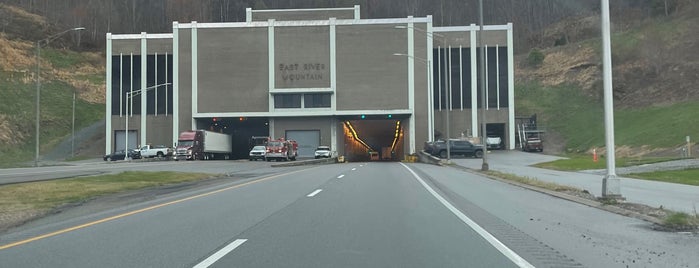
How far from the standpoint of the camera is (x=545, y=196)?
56.4 feet

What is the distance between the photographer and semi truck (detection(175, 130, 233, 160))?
58.0 meters

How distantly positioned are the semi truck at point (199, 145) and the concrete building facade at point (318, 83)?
6.32m

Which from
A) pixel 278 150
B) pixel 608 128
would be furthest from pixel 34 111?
pixel 608 128

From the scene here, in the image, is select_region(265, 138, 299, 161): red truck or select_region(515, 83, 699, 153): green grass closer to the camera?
select_region(515, 83, 699, 153): green grass

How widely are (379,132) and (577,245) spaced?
84.5 m

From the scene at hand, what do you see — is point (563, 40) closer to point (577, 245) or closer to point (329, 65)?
point (329, 65)

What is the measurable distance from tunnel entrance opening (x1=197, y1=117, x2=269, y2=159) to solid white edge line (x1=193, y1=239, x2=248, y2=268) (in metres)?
64.6

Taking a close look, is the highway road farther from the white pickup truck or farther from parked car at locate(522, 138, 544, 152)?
the white pickup truck

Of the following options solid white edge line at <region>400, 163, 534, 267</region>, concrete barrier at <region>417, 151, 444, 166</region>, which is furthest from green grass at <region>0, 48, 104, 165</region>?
solid white edge line at <region>400, 163, 534, 267</region>

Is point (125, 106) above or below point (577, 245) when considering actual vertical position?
above

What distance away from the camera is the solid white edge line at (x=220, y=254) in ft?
23.6

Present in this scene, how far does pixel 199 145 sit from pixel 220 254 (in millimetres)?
53465

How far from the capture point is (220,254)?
7.83 meters

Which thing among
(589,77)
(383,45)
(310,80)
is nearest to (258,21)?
(310,80)
